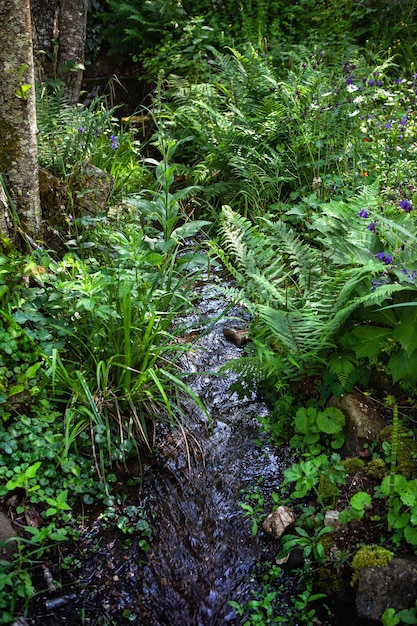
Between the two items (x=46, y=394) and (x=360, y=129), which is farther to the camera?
(x=360, y=129)

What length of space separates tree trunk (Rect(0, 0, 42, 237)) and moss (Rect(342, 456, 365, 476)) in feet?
7.54

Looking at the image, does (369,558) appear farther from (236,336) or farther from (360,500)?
(236,336)

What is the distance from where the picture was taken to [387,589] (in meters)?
2.36

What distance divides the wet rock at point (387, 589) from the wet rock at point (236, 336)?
1.83 meters

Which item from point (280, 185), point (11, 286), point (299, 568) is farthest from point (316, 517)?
point (280, 185)

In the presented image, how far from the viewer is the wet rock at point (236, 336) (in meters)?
3.97

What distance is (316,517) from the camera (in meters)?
2.71

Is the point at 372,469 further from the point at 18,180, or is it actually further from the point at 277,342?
the point at 18,180

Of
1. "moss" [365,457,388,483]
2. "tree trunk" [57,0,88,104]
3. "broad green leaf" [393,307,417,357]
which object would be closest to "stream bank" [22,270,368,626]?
"moss" [365,457,388,483]

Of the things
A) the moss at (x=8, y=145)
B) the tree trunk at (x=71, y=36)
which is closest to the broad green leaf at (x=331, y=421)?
the moss at (x=8, y=145)

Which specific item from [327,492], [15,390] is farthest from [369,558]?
[15,390]

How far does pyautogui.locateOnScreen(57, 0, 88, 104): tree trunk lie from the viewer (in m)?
5.41

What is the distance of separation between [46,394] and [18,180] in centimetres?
137

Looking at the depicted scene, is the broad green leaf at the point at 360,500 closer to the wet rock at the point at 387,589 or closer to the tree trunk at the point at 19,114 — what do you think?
the wet rock at the point at 387,589
